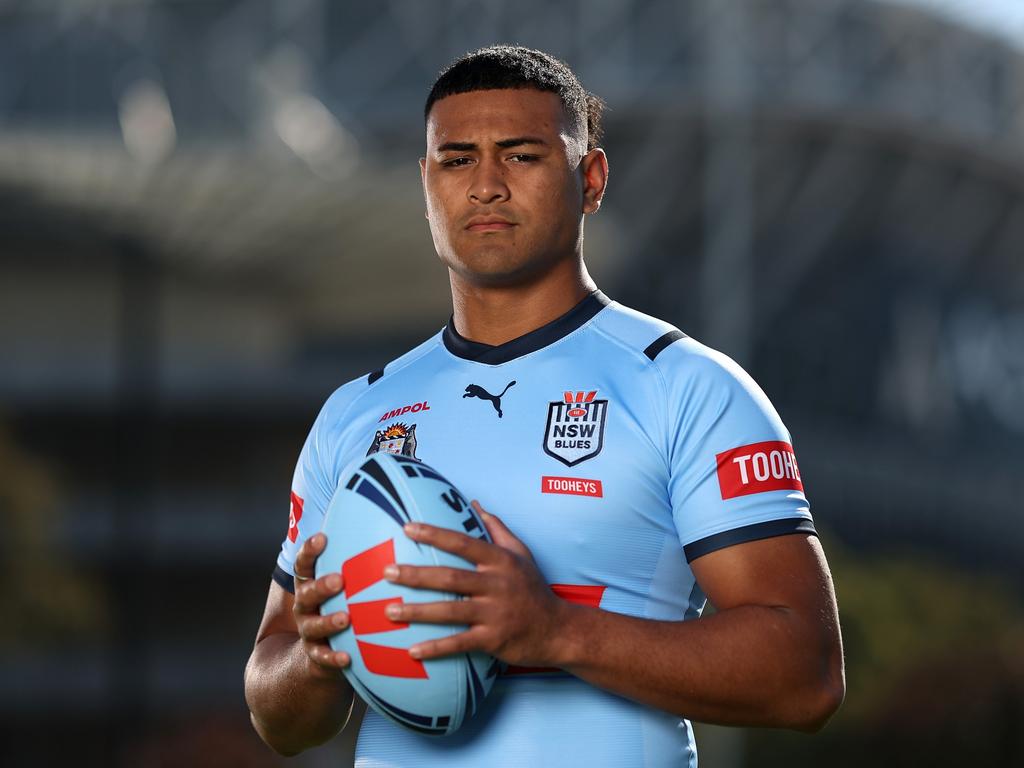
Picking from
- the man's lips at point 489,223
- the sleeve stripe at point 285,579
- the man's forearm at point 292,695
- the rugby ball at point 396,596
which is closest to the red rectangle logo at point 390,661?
the rugby ball at point 396,596

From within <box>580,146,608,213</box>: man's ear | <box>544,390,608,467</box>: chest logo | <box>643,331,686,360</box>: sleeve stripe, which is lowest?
<box>544,390,608,467</box>: chest logo

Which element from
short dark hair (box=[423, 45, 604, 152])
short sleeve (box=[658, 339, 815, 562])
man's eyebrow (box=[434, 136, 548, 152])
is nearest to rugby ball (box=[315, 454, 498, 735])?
short sleeve (box=[658, 339, 815, 562])

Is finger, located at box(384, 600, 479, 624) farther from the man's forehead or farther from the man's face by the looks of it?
the man's forehead

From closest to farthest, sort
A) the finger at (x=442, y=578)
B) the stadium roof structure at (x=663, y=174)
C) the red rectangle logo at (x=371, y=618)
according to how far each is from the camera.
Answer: the finger at (x=442, y=578)
the red rectangle logo at (x=371, y=618)
the stadium roof structure at (x=663, y=174)

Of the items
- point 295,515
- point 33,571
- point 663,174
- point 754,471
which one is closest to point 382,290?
point 663,174

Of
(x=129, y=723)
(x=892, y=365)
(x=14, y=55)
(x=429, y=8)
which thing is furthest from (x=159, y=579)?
(x=892, y=365)

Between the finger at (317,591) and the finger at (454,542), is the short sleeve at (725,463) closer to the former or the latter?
the finger at (454,542)

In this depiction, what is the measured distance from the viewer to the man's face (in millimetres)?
3838

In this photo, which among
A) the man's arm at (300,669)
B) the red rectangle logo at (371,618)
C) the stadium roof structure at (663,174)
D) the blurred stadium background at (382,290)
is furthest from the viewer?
the stadium roof structure at (663,174)

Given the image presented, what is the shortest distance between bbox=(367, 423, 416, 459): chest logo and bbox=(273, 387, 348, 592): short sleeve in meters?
0.23

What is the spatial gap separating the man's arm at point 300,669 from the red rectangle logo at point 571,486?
0.52m

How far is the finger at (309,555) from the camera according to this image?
3.49 meters

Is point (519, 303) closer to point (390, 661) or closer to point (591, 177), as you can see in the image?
point (591, 177)

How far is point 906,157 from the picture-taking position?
58.6 meters
